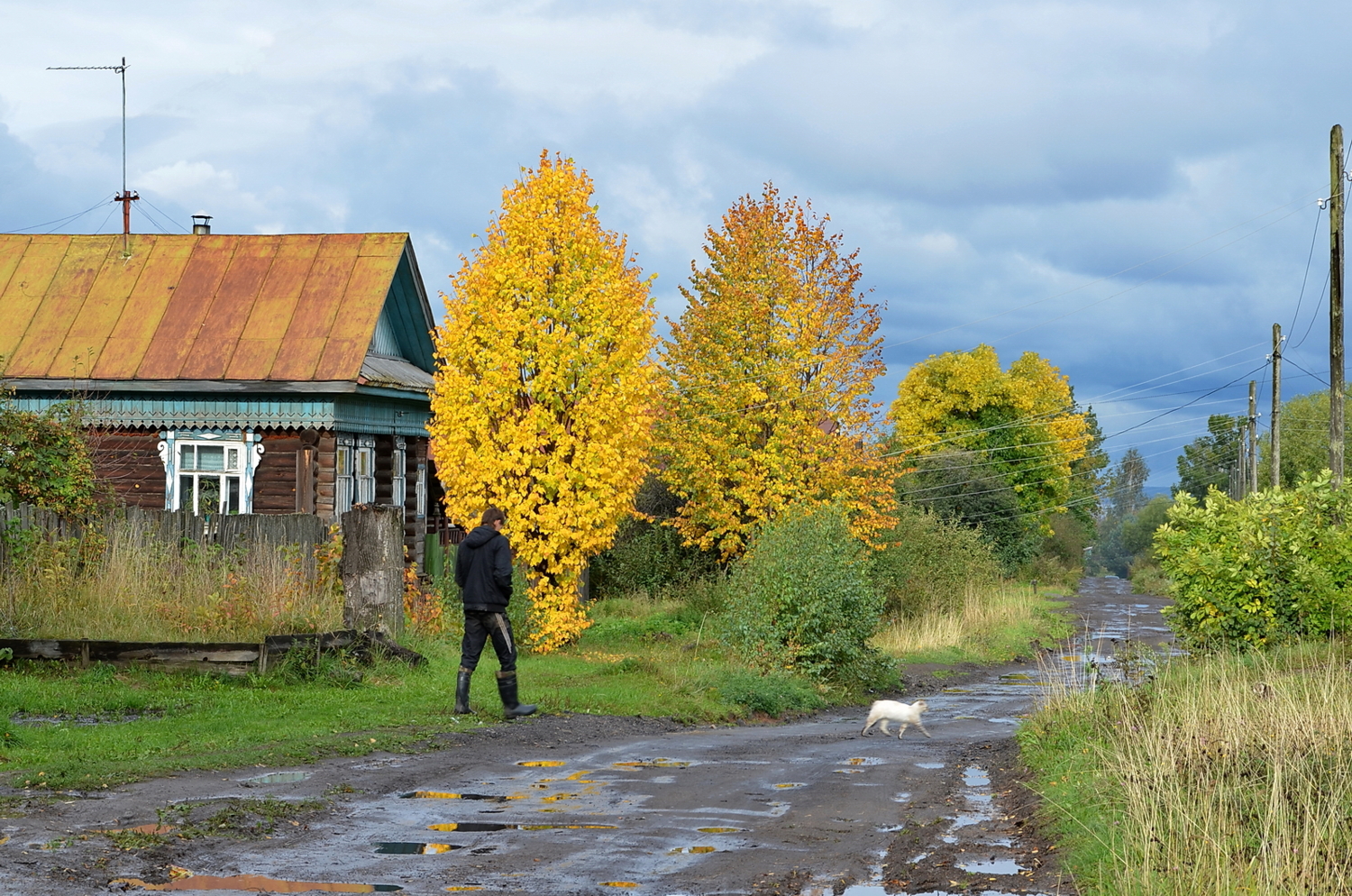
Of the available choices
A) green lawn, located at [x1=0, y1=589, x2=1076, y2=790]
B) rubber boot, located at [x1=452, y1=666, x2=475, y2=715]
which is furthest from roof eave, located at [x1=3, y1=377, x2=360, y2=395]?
rubber boot, located at [x1=452, y1=666, x2=475, y2=715]

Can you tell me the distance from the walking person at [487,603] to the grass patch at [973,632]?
1504 centimetres

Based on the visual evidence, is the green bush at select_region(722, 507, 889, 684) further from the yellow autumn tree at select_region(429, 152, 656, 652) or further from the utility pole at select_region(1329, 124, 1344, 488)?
the utility pole at select_region(1329, 124, 1344, 488)

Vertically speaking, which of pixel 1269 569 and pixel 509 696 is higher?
pixel 1269 569

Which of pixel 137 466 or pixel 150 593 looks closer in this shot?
pixel 150 593

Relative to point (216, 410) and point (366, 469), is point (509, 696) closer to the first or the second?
point (216, 410)

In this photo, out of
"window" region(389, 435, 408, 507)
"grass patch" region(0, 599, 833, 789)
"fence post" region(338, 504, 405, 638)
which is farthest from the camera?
"window" region(389, 435, 408, 507)

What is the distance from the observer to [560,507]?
21.4m

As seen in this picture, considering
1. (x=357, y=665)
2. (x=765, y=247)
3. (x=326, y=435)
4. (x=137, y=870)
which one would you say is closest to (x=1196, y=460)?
(x=765, y=247)

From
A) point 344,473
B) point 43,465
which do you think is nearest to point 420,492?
point 344,473

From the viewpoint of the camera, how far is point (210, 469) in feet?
91.3

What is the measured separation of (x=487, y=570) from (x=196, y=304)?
17049 mm

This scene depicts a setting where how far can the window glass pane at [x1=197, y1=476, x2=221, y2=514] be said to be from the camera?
27469mm

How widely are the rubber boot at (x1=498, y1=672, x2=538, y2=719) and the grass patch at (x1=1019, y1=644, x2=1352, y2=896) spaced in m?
5.17

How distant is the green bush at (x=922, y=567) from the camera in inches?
1308
